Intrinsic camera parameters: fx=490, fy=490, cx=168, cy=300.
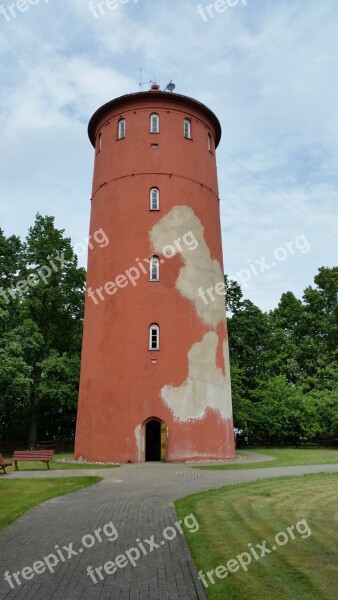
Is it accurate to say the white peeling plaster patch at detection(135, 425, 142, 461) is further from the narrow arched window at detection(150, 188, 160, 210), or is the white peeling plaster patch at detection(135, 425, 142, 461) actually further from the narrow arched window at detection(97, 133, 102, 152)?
the narrow arched window at detection(97, 133, 102, 152)

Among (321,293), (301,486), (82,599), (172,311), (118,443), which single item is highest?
(321,293)

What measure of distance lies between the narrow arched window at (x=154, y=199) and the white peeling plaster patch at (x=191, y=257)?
73cm

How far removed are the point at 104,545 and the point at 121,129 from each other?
878 inches

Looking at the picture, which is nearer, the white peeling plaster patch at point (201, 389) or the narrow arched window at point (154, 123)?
the white peeling plaster patch at point (201, 389)

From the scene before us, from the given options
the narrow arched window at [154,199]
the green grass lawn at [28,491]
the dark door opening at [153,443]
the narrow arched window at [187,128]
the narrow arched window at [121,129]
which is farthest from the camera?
the narrow arched window at [187,128]

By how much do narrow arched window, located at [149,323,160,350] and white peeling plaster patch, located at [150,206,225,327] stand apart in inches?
81.0

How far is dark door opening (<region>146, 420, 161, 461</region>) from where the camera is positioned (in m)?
21.7

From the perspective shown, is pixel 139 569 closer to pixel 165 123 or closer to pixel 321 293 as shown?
pixel 165 123

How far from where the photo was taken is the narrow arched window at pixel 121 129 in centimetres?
2519

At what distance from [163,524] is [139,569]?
7.91 feet

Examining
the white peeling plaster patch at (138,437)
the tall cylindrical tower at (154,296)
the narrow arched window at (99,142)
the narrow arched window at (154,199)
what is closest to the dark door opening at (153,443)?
the tall cylindrical tower at (154,296)

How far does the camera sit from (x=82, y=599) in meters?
5.08

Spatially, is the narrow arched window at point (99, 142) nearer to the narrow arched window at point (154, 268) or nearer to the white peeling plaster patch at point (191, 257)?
the white peeling plaster patch at point (191, 257)

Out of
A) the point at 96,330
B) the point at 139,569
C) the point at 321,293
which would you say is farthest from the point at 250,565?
the point at 321,293
